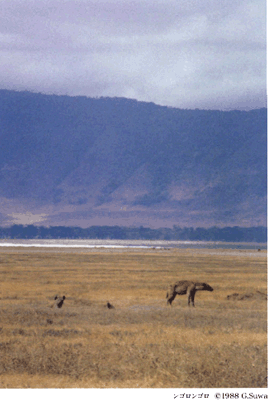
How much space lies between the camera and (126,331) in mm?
18766

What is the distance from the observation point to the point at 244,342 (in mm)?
17297

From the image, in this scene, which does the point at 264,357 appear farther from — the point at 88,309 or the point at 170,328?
the point at 88,309

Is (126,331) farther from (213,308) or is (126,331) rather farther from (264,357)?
(213,308)

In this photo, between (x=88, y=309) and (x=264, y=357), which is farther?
(x=88, y=309)

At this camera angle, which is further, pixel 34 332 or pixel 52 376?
pixel 34 332

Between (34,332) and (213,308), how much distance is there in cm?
936

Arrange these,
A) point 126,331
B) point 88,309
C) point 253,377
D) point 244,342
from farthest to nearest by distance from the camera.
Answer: point 88,309 → point 126,331 → point 244,342 → point 253,377

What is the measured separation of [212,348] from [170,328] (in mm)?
3517

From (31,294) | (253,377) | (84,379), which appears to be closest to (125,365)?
(84,379)

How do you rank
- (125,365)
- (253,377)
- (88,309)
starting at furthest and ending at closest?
1. (88,309)
2. (125,365)
3. (253,377)
